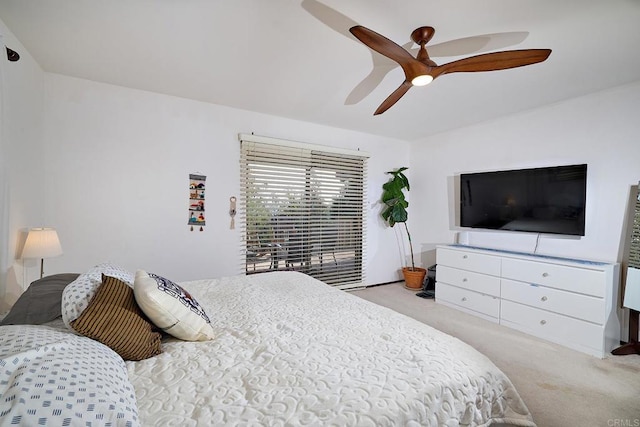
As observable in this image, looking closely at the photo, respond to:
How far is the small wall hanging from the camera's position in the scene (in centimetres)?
301

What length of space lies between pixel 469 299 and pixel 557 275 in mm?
931

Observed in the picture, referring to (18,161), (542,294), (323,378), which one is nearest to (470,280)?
(542,294)

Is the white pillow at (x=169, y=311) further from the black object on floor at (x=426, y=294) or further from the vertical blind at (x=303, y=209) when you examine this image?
the black object on floor at (x=426, y=294)

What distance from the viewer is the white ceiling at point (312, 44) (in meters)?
1.61

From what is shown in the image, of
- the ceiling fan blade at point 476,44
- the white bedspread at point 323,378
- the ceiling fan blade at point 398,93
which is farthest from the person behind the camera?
the ceiling fan blade at point 398,93

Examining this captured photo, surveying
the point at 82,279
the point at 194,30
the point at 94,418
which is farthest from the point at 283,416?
the point at 194,30

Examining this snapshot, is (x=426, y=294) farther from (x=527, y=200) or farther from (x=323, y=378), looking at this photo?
(x=323, y=378)

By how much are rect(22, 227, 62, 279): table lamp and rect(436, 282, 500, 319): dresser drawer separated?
12.8 ft

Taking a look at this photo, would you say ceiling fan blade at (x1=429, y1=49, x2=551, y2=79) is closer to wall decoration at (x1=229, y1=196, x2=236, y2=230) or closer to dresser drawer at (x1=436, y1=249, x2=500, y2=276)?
dresser drawer at (x1=436, y1=249, x2=500, y2=276)

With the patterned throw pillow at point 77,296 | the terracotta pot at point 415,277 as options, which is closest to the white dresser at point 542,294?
the terracotta pot at point 415,277

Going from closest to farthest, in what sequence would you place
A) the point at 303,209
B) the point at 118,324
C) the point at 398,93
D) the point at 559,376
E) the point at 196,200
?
the point at 118,324
the point at 559,376
the point at 398,93
the point at 196,200
the point at 303,209

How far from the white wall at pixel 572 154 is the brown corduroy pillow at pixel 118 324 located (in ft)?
12.3

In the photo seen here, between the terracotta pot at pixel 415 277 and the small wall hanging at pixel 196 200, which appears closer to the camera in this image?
the small wall hanging at pixel 196 200

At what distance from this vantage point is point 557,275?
2584 mm
